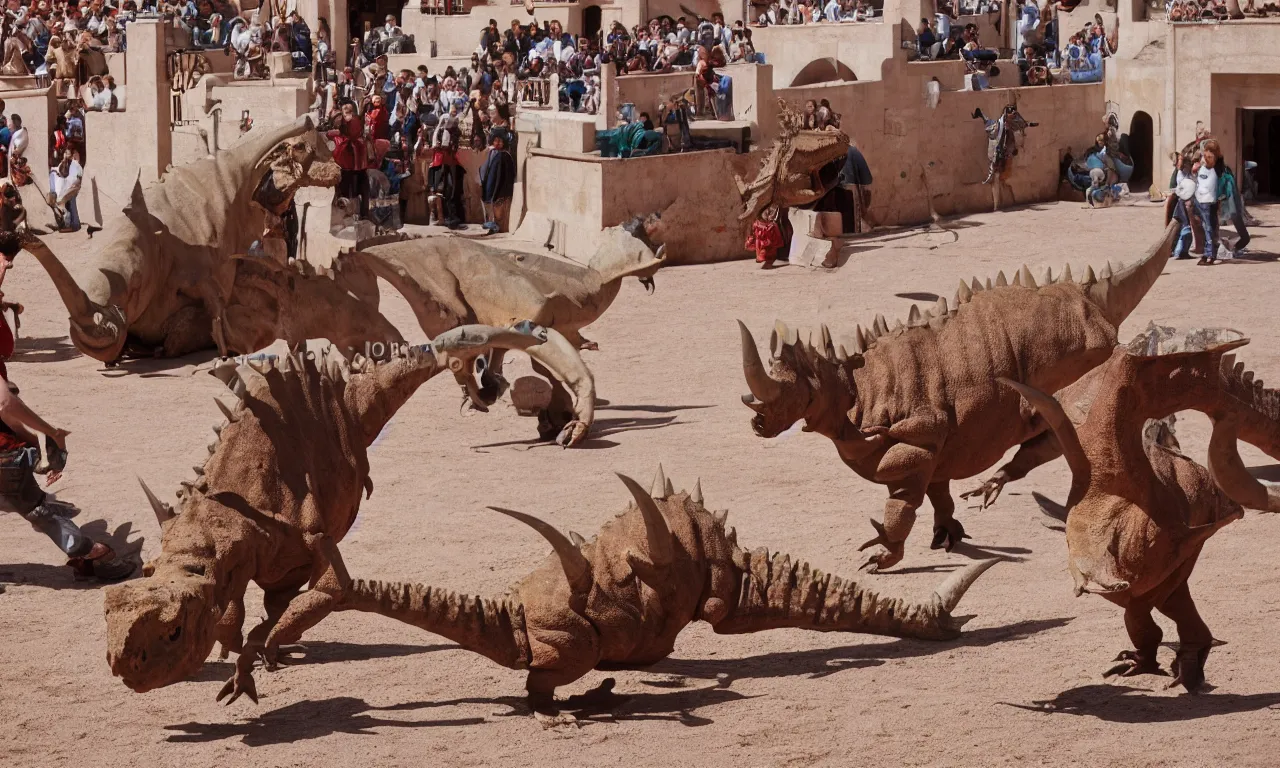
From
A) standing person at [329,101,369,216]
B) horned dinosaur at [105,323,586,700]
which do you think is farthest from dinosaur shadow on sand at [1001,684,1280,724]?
standing person at [329,101,369,216]

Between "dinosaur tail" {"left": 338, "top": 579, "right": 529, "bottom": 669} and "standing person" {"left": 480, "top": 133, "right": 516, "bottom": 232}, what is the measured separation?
51.3ft

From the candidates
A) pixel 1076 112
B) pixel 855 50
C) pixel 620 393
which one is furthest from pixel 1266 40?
pixel 620 393

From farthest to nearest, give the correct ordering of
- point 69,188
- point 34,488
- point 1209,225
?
point 69,188 < point 1209,225 < point 34,488

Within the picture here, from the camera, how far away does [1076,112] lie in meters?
28.6

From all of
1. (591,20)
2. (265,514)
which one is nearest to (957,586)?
(265,514)

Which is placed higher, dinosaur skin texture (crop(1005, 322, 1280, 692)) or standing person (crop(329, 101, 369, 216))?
standing person (crop(329, 101, 369, 216))

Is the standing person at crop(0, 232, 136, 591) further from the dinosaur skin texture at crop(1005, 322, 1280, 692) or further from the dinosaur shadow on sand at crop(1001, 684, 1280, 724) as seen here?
the dinosaur skin texture at crop(1005, 322, 1280, 692)

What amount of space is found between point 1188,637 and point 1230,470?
95cm

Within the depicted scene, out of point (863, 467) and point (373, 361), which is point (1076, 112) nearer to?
point (863, 467)

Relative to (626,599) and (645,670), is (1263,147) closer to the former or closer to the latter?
(645,670)

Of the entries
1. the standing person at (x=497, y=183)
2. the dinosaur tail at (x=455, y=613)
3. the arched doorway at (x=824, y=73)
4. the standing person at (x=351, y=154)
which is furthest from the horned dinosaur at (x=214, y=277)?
the arched doorway at (x=824, y=73)

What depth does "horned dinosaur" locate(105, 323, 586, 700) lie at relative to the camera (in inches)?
317

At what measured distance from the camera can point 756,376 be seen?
1041 cm

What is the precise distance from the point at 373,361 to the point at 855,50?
19.9 meters
